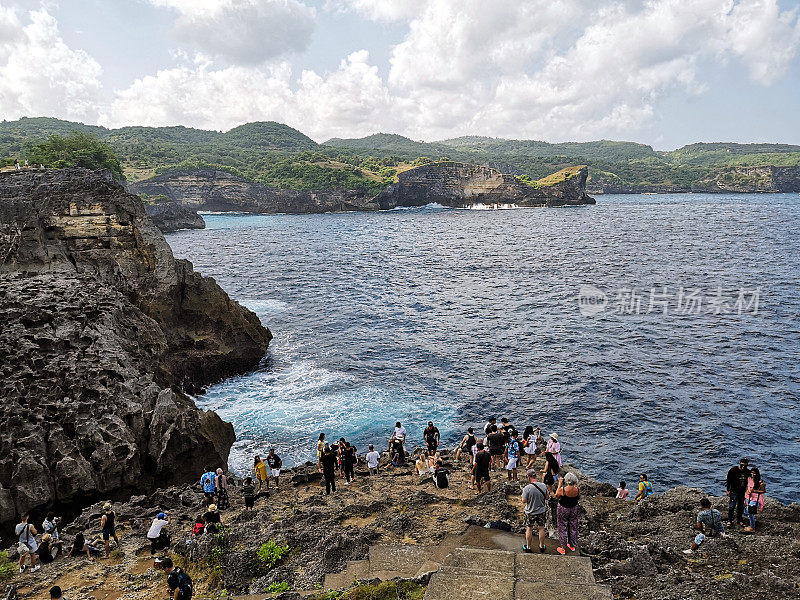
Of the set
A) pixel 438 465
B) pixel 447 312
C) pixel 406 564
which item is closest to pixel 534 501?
pixel 406 564

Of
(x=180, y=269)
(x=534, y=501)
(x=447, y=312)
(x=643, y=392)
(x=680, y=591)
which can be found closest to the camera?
(x=680, y=591)

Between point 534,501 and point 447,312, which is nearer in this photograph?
point 534,501

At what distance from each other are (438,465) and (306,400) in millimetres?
12877

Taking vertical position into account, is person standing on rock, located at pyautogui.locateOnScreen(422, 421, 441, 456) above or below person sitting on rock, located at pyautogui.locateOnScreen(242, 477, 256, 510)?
above

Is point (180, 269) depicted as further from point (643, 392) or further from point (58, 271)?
point (643, 392)

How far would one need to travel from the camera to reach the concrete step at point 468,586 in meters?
7.82

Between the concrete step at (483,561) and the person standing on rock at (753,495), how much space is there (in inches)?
322

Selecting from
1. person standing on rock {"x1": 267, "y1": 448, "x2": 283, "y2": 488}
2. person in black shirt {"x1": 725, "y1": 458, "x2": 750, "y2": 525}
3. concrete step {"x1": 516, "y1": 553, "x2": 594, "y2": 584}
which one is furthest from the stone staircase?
person standing on rock {"x1": 267, "y1": 448, "x2": 283, "y2": 488}

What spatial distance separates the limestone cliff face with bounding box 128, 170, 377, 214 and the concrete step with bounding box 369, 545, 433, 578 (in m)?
156

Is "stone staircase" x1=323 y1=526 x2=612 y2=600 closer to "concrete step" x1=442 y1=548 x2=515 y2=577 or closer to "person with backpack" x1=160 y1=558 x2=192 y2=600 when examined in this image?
"concrete step" x1=442 y1=548 x2=515 y2=577

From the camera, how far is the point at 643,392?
2962 centimetres

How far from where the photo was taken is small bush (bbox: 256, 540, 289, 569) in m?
12.1

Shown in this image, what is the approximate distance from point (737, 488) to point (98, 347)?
76.0 feet

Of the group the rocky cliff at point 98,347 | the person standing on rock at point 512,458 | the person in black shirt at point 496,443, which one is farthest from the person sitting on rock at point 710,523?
the rocky cliff at point 98,347
